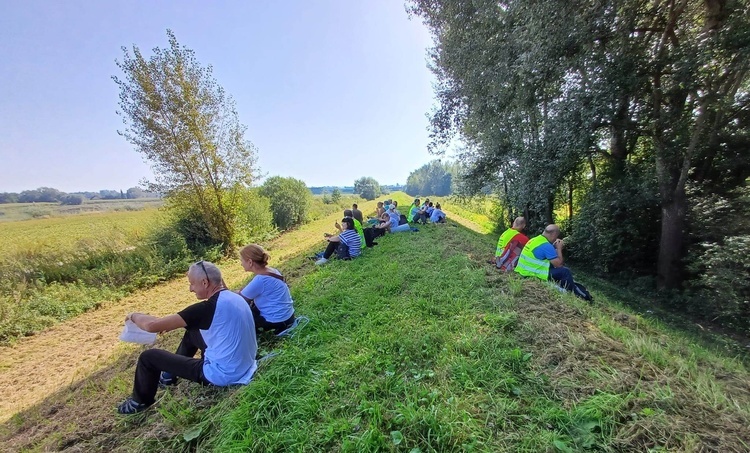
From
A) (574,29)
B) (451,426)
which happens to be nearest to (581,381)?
(451,426)

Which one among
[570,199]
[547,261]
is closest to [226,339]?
[547,261]

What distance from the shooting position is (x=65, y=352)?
232 inches

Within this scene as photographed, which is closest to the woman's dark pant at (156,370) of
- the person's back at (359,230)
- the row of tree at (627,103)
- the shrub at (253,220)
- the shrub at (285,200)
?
the person's back at (359,230)

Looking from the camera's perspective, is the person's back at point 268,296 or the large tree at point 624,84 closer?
the person's back at point 268,296

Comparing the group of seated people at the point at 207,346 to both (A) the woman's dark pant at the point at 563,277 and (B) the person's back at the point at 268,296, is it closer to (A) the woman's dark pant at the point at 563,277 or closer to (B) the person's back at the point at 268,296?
(B) the person's back at the point at 268,296

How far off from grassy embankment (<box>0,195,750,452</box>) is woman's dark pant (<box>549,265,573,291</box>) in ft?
3.25

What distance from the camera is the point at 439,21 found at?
11.3m

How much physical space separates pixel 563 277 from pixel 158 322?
6.07m

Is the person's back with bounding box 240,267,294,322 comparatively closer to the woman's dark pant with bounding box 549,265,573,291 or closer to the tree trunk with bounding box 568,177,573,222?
the woman's dark pant with bounding box 549,265,573,291

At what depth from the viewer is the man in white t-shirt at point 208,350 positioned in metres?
2.78

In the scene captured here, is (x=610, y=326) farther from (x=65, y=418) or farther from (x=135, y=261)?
(x=135, y=261)

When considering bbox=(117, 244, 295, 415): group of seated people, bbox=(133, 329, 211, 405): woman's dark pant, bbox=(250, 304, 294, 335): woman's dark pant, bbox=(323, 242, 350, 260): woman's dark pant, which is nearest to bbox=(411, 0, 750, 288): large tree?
bbox=(323, 242, 350, 260): woman's dark pant

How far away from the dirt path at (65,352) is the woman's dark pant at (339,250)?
419 centimetres

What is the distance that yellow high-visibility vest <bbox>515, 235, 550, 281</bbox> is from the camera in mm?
5246
